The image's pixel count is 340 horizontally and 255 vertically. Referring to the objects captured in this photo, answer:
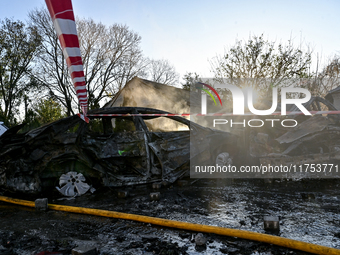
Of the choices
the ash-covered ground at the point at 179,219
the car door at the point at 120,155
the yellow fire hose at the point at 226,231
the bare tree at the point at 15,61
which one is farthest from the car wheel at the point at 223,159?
the bare tree at the point at 15,61

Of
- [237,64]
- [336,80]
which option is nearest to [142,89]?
[237,64]

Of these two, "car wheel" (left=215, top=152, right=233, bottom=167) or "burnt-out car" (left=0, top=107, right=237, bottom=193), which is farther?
"car wheel" (left=215, top=152, right=233, bottom=167)

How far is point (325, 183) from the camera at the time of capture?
594 centimetres

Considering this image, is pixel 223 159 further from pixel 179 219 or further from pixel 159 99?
pixel 159 99

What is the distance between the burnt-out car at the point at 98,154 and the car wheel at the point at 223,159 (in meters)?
0.36

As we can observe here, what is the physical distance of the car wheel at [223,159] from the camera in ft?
22.3

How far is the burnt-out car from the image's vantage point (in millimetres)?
5036

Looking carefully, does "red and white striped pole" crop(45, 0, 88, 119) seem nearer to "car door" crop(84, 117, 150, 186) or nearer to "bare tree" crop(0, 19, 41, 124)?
"car door" crop(84, 117, 150, 186)

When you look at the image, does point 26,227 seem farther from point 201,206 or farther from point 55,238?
point 201,206

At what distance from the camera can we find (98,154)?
17.9 feet

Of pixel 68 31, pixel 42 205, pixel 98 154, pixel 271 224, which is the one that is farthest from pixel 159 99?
pixel 271 224

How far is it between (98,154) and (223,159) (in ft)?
9.97

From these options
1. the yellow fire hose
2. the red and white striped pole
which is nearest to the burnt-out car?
the yellow fire hose

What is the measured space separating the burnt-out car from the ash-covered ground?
14.2 inches
